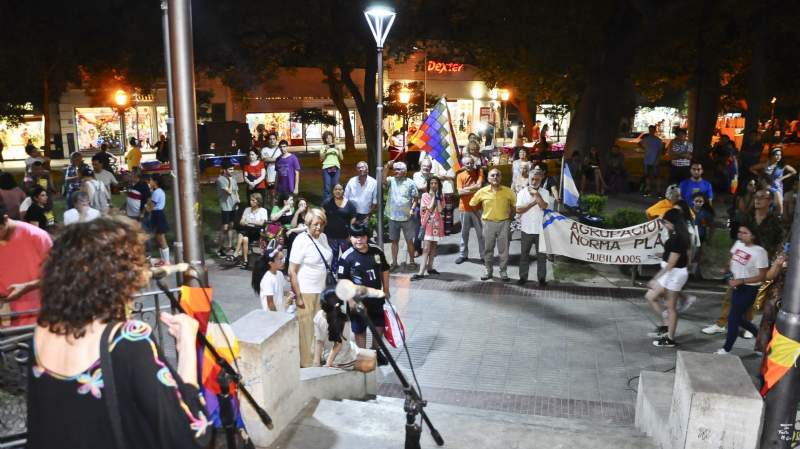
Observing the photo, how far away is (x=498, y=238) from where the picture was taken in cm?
1126

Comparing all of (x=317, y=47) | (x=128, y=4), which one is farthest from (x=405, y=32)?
(x=128, y=4)

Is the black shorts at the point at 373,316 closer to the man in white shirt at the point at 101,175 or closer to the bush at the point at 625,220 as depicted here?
the bush at the point at 625,220

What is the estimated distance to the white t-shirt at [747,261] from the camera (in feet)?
25.0

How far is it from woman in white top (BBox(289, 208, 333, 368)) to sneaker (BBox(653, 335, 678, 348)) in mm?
4316

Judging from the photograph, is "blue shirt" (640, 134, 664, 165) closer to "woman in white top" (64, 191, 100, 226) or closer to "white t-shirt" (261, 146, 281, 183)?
"white t-shirt" (261, 146, 281, 183)

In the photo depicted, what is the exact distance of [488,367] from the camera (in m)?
7.91

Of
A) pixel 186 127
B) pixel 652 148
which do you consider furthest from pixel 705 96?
pixel 186 127

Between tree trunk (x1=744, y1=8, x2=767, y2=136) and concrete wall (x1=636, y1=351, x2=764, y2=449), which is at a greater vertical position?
tree trunk (x1=744, y1=8, x2=767, y2=136)

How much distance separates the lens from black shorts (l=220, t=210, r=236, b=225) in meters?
13.0

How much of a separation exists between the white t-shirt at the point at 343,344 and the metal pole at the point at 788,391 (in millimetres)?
3722

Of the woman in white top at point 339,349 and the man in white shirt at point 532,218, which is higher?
the man in white shirt at point 532,218

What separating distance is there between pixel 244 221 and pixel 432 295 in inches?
147

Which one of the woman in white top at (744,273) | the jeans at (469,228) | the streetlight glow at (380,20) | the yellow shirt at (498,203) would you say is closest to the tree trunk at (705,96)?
the jeans at (469,228)

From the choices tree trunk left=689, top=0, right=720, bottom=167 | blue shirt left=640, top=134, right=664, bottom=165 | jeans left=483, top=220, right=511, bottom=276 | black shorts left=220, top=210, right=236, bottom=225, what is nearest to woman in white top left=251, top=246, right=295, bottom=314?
jeans left=483, top=220, right=511, bottom=276
